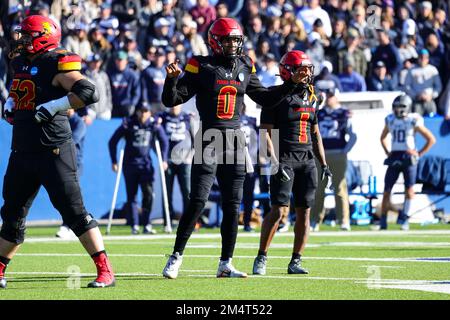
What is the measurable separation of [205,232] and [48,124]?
9701 millimetres

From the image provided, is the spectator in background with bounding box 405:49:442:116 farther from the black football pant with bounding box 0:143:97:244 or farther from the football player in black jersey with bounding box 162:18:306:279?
the black football pant with bounding box 0:143:97:244

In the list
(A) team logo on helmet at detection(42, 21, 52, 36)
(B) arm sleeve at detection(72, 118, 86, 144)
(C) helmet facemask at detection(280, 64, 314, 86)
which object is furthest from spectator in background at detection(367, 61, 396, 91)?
(A) team logo on helmet at detection(42, 21, 52, 36)

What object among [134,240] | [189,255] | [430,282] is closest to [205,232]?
[134,240]

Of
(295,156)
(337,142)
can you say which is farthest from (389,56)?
(295,156)

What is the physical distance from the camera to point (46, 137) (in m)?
9.35

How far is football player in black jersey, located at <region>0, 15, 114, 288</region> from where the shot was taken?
9328 mm

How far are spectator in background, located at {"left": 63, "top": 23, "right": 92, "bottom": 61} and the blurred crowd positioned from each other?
0.02 m

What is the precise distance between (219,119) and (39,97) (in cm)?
181

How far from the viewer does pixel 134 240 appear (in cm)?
1688

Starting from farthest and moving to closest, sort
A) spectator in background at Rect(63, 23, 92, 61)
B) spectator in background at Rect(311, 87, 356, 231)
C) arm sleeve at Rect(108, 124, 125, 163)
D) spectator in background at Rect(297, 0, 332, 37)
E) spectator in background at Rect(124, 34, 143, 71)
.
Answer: spectator in background at Rect(297, 0, 332, 37), spectator in background at Rect(124, 34, 143, 71), spectator in background at Rect(63, 23, 92, 61), spectator in background at Rect(311, 87, 356, 231), arm sleeve at Rect(108, 124, 125, 163)

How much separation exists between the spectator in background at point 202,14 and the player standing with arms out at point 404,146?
5.38 m

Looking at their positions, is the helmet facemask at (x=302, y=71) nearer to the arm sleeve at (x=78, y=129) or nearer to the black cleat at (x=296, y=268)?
the black cleat at (x=296, y=268)

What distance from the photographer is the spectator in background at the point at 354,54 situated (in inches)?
928
